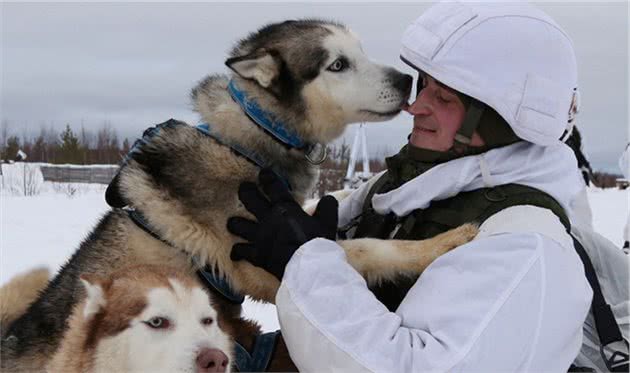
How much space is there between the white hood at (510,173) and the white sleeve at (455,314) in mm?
362

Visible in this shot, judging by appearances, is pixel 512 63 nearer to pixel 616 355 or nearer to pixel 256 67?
pixel 616 355

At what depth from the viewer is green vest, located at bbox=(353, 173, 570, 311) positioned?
2.47 meters

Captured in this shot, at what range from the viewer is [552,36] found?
2443mm

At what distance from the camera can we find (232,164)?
328 cm

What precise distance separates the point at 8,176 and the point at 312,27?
65.8 ft

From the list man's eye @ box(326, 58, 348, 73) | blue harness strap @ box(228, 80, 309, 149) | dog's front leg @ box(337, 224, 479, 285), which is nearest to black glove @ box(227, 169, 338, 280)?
dog's front leg @ box(337, 224, 479, 285)

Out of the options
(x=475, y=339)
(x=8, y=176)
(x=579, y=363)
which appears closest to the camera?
(x=475, y=339)

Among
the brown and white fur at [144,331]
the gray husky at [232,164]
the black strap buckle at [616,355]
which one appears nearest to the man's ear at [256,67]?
the gray husky at [232,164]

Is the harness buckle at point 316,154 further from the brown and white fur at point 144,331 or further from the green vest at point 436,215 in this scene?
the brown and white fur at point 144,331

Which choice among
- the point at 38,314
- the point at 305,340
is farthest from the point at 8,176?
the point at 305,340

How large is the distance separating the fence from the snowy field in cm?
402

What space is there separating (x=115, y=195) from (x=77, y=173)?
87.2 ft

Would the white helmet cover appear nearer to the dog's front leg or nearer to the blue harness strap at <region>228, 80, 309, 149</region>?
the dog's front leg

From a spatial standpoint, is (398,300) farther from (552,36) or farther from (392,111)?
(552,36)
